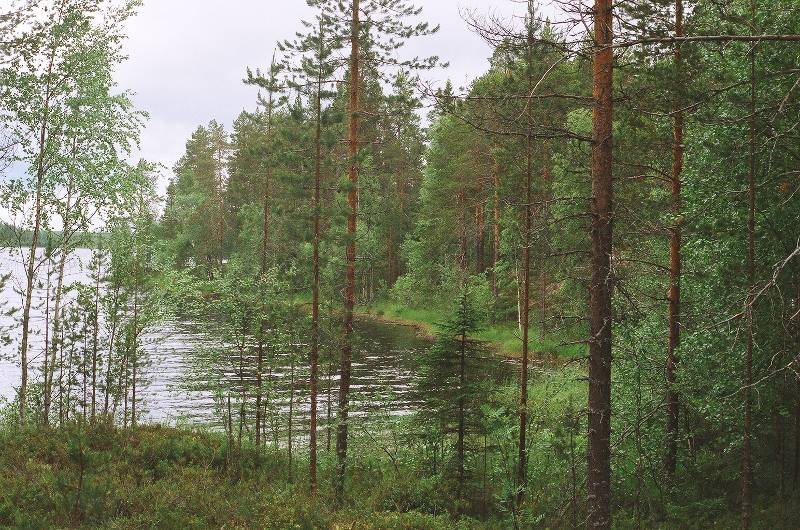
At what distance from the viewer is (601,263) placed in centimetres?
832

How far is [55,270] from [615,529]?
16063mm

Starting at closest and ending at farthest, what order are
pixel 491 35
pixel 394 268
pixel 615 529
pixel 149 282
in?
pixel 491 35 < pixel 615 529 < pixel 149 282 < pixel 394 268

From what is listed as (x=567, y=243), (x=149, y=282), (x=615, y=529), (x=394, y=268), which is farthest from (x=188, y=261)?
(x=615, y=529)

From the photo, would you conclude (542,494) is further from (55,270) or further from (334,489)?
(55,270)

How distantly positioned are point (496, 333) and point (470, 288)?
2077 cm

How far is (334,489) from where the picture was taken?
15.6m

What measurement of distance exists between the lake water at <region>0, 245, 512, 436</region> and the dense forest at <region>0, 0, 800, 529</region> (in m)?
0.40

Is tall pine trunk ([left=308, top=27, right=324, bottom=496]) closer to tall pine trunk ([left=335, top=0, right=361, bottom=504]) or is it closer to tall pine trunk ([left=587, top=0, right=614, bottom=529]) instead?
tall pine trunk ([left=335, top=0, right=361, bottom=504])

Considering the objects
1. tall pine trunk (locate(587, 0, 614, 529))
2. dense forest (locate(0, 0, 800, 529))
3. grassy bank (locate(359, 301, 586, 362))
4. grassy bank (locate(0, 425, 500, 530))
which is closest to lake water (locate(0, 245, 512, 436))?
dense forest (locate(0, 0, 800, 529))

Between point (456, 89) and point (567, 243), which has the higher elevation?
point (456, 89)

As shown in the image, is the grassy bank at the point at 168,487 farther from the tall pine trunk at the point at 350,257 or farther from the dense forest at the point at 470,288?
the tall pine trunk at the point at 350,257

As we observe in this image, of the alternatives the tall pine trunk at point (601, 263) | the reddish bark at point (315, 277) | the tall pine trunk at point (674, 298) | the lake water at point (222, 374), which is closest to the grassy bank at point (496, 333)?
the lake water at point (222, 374)

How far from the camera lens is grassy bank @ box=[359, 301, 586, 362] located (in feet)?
102

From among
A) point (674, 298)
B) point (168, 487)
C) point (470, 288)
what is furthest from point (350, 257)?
point (674, 298)
